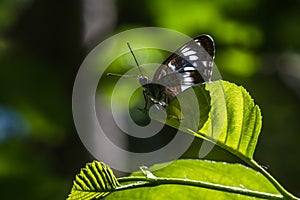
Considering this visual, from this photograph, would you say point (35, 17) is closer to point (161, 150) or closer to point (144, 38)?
point (144, 38)

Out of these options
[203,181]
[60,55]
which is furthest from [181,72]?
[60,55]

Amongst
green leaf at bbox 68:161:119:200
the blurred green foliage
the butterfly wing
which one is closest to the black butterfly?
the butterfly wing

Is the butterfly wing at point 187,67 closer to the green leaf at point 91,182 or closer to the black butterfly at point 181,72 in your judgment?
the black butterfly at point 181,72

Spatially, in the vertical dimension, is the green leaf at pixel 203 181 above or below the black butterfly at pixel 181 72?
below

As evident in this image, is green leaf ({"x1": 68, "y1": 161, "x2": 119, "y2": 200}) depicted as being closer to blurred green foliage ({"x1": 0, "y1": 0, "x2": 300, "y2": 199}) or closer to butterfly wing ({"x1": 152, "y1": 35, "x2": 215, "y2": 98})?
butterfly wing ({"x1": 152, "y1": 35, "x2": 215, "y2": 98})

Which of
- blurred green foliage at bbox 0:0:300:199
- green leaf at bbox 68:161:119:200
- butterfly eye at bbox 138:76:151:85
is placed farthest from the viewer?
blurred green foliage at bbox 0:0:300:199

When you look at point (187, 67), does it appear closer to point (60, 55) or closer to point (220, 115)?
point (220, 115)

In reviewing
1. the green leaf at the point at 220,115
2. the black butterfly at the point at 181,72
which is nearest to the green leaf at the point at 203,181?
the green leaf at the point at 220,115
